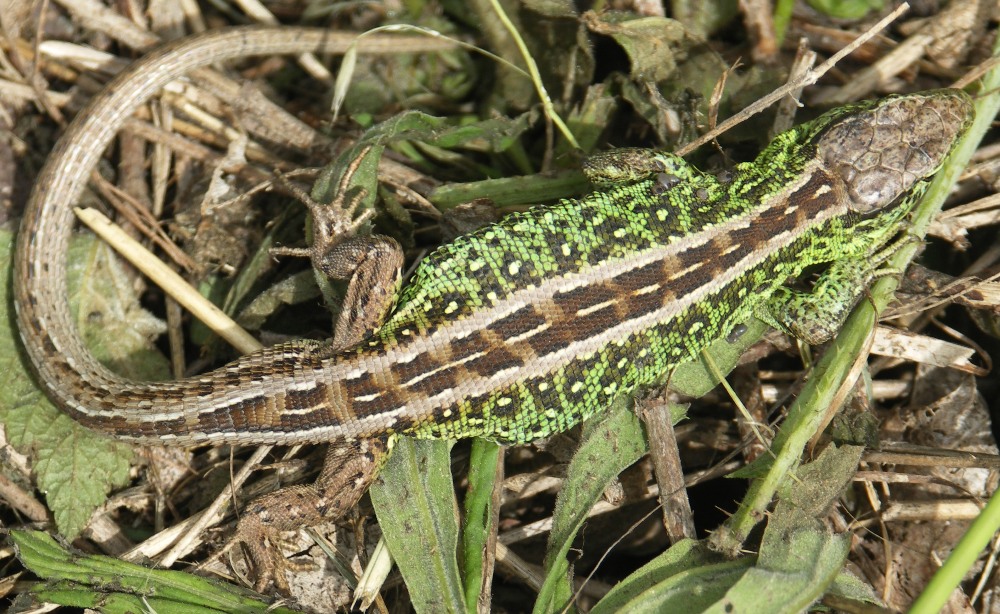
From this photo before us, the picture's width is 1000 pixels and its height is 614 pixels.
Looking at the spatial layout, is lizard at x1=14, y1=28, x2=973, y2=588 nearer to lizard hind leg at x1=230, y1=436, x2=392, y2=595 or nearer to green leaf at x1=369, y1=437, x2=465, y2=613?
lizard hind leg at x1=230, y1=436, x2=392, y2=595

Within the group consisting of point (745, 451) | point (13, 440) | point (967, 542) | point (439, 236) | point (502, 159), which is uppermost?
point (502, 159)

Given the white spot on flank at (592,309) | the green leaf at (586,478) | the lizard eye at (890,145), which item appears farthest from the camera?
the lizard eye at (890,145)

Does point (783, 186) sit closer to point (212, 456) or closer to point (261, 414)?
point (261, 414)

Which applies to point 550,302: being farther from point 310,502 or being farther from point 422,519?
point 310,502

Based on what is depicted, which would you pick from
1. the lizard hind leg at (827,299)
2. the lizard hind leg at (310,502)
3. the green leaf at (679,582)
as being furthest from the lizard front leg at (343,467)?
the lizard hind leg at (827,299)

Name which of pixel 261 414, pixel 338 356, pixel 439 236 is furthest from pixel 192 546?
pixel 439 236

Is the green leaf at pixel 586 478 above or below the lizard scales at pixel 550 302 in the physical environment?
below

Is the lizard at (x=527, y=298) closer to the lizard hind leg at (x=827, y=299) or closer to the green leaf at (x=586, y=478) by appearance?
the lizard hind leg at (x=827, y=299)
